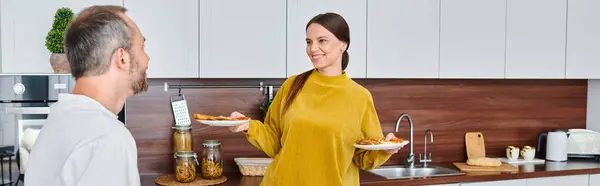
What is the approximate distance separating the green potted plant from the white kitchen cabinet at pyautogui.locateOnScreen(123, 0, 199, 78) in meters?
0.29

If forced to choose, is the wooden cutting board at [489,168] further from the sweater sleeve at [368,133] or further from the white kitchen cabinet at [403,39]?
the sweater sleeve at [368,133]

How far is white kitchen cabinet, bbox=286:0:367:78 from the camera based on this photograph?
3.01 meters

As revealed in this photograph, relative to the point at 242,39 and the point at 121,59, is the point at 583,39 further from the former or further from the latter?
the point at 121,59

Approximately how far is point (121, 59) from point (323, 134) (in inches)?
43.8

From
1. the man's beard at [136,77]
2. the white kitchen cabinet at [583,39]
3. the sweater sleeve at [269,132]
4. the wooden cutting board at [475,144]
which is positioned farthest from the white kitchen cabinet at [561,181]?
the man's beard at [136,77]

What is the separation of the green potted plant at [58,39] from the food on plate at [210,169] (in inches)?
31.9

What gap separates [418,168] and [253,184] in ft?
3.84

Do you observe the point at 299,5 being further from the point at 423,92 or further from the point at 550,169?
the point at 550,169

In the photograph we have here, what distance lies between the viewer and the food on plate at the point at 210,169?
2920 mm

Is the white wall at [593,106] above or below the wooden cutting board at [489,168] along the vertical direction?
above

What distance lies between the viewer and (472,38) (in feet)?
10.9

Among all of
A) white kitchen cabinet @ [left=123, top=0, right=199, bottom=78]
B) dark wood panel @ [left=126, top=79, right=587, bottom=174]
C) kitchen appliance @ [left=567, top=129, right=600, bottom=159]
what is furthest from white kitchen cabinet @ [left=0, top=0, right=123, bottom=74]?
kitchen appliance @ [left=567, top=129, right=600, bottom=159]

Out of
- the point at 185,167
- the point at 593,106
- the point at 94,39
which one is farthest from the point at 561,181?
the point at 94,39

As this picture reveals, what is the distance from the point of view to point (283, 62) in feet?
9.84
